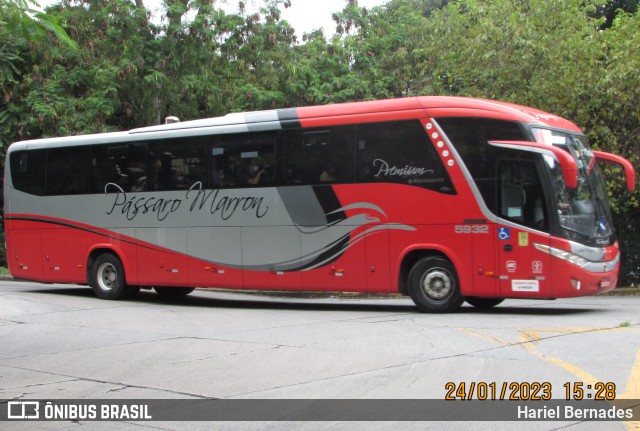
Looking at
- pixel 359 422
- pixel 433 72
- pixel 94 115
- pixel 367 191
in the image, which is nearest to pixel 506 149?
pixel 367 191

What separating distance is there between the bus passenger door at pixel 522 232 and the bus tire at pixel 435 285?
2.95ft

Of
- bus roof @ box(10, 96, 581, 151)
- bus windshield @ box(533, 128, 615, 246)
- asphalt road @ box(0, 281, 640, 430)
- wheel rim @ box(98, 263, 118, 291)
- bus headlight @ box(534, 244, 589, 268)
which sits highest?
bus roof @ box(10, 96, 581, 151)

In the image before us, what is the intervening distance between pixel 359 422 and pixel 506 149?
786 centimetres

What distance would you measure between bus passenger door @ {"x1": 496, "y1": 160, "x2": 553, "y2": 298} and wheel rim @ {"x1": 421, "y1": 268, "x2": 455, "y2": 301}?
0.96 m

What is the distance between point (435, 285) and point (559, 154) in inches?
121

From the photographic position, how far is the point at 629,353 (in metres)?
8.88

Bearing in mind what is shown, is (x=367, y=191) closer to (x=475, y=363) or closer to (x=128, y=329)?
(x=128, y=329)

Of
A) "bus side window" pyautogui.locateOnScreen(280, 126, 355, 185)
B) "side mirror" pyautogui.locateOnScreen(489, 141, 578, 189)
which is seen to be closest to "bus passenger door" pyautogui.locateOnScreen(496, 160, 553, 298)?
"side mirror" pyautogui.locateOnScreen(489, 141, 578, 189)

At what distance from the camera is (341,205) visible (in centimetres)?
1441

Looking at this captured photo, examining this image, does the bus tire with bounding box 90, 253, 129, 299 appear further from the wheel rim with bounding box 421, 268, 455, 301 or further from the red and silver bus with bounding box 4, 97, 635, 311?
the wheel rim with bounding box 421, 268, 455, 301

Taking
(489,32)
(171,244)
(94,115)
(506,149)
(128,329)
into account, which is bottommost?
(128,329)

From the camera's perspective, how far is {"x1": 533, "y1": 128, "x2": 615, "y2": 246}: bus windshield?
12766mm

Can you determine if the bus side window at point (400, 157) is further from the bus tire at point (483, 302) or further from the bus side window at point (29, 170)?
the bus side window at point (29, 170)

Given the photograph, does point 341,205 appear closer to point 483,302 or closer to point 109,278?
point 483,302
